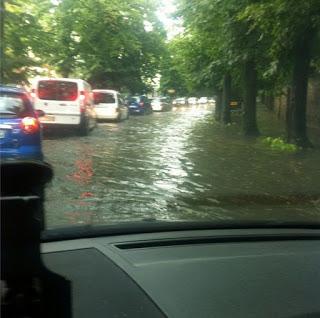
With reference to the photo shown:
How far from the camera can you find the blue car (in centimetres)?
737

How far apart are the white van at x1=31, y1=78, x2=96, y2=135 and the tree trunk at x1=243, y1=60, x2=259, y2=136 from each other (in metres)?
7.45

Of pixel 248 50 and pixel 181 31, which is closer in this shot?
pixel 248 50

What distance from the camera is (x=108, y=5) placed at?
347 inches

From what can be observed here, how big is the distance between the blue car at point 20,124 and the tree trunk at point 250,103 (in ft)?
44.6

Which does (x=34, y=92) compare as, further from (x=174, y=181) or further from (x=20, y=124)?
(x=20, y=124)

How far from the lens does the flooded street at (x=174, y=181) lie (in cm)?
805

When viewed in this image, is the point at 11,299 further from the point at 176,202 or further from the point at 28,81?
the point at 28,81

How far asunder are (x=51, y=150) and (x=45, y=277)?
10.7 m

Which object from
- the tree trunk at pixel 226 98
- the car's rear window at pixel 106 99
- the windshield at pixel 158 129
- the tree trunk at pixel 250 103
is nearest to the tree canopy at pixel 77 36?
the windshield at pixel 158 129

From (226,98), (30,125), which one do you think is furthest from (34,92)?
(226,98)

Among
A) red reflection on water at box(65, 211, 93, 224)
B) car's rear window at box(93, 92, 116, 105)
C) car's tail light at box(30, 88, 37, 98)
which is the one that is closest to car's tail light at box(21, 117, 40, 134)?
red reflection on water at box(65, 211, 93, 224)

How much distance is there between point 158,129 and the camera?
24219 millimetres

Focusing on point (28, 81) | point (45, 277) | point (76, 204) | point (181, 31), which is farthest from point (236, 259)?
point (181, 31)

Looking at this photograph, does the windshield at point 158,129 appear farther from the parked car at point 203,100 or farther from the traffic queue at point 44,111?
the parked car at point 203,100
